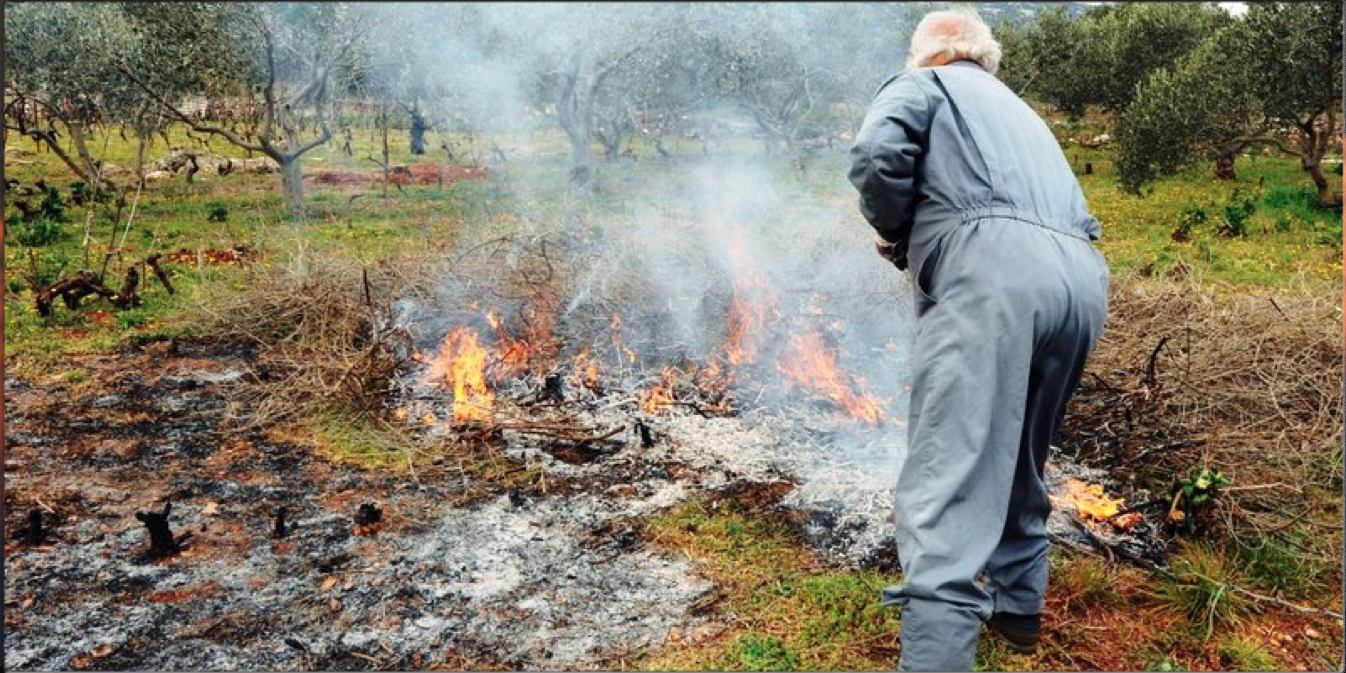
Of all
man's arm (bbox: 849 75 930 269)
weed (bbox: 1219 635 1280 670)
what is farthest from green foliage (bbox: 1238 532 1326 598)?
man's arm (bbox: 849 75 930 269)

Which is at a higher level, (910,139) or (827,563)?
Answer: (910,139)

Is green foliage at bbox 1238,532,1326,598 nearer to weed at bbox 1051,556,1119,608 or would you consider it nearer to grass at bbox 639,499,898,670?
weed at bbox 1051,556,1119,608

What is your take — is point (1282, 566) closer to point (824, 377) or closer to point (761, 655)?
point (761, 655)

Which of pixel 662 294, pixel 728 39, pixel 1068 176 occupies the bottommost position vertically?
pixel 662 294

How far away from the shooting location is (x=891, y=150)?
2.39 metres

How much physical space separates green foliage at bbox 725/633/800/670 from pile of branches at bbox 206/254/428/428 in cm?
282

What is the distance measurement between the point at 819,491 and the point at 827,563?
61 cm

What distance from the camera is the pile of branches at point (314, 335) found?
15.6ft

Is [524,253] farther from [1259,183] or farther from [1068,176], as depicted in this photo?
[1259,183]

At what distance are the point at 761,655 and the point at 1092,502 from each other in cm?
187

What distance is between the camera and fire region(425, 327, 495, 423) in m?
4.76

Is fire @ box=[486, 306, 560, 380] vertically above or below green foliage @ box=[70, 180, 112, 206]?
below

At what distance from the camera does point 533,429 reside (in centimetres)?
432

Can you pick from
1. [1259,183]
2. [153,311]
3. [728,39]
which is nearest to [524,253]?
[153,311]
